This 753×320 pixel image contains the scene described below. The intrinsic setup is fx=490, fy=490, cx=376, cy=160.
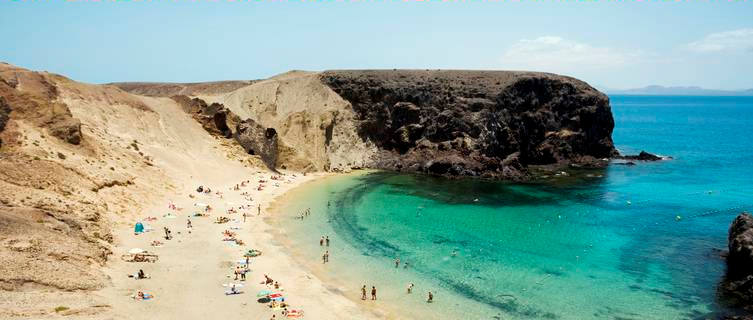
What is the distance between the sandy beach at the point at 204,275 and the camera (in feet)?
84.2

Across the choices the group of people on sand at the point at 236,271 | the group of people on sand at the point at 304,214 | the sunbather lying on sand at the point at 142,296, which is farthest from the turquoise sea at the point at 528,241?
the sunbather lying on sand at the point at 142,296

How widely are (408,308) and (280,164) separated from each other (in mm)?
42548

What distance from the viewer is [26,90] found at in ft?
149

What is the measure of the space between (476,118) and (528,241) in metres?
34.0

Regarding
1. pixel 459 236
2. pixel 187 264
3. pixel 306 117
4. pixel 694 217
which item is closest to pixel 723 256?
pixel 694 217

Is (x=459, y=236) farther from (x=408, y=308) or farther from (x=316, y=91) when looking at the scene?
(x=316, y=91)

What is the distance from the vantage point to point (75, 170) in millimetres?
39656

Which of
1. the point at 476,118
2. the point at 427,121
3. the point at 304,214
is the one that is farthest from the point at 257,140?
the point at 476,118

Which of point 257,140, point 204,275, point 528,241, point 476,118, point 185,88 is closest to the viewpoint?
point 204,275

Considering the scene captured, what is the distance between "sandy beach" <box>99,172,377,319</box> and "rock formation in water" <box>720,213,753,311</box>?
72.0 feet

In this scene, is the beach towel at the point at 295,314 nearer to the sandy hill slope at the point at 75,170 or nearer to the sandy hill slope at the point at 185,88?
the sandy hill slope at the point at 75,170

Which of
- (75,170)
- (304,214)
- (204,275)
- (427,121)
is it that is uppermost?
(427,121)

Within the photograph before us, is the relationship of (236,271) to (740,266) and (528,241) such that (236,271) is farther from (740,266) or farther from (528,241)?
(740,266)

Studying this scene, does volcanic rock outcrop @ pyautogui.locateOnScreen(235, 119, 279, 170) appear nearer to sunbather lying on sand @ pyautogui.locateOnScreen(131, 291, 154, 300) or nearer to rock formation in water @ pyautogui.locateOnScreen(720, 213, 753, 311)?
sunbather lying on sand @ pyautogui.locateOnScreen(131, 291, 154, 300)
